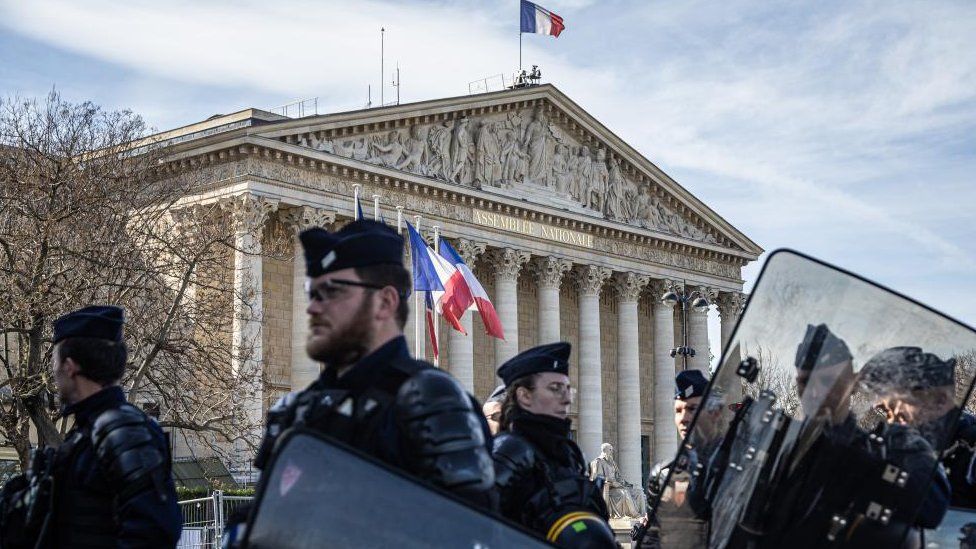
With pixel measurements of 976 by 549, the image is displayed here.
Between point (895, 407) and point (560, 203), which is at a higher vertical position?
point (560, 203)

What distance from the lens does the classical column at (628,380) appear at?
144 feet

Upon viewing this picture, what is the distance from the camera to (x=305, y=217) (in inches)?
1316

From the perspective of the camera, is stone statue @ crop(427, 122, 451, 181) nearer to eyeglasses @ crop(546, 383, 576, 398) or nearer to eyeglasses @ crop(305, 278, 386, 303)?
eyeglasses @ crop(546, 383, 576, 398)

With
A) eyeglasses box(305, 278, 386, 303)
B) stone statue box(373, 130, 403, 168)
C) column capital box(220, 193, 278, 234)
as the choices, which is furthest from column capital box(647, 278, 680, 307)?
eyeglasses box(305, 278, 386, 303)

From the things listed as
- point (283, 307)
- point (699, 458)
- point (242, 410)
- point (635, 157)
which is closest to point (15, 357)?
point (242, 410)

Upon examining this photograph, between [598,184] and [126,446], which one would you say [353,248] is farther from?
[598,184]

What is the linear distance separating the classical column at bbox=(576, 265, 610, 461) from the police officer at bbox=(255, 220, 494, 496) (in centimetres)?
3819

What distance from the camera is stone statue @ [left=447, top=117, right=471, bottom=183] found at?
38.4m

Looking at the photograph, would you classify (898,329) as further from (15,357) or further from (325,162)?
(325,162)

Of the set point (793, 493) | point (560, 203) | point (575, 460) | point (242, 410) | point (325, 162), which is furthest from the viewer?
point (560, 203)

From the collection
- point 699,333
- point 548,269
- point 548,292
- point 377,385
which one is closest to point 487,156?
point 548,269

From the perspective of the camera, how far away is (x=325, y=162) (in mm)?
33875

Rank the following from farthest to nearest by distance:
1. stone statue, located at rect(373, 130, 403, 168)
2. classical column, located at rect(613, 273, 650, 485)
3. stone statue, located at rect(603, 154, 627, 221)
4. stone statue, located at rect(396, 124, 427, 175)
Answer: stone statue, located at rect(603, 154, 627, 221), classical column, located at rect(613, 273, 650, 485), stone statue, located at rect(396, 124, 427, 175), stone statue, located at rect(373, 130, 403, 168)

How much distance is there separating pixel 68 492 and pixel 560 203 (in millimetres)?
37946
